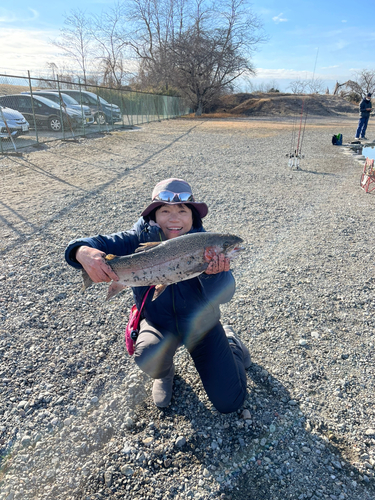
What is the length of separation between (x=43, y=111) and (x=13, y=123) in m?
3.25

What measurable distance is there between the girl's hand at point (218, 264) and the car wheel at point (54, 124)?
1782cm

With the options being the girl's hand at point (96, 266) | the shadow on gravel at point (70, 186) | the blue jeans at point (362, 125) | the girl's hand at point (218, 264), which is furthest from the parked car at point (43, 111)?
the blue jeans at point (362, 125)

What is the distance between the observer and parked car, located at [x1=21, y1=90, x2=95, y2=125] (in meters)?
17.3

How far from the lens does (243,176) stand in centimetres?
1128

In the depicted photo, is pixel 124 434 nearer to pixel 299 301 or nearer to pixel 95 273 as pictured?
pixel 95 273

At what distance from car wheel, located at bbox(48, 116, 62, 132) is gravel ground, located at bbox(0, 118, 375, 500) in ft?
40.5

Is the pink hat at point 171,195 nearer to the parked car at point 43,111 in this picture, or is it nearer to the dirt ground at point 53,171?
the dirt ground at point 53,171

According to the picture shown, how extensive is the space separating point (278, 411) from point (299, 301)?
1836 mm

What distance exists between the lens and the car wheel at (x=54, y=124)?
17.3 metres

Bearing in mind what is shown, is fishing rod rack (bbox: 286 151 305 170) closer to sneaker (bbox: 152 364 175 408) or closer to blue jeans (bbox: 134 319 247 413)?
blue jeans (bbox: 134 319 247 413)

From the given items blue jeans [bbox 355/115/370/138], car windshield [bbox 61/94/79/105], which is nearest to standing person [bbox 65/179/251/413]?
car windshield [bbox 61/94/79/105]

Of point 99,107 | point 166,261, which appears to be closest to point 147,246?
point 166,261

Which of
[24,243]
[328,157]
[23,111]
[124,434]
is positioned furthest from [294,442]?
[23,111]

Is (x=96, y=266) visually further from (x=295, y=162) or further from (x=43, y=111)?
(x=43, y=111)
